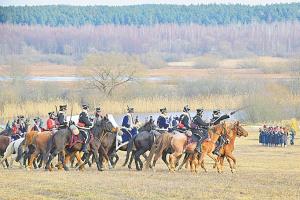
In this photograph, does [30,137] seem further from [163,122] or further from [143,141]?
[163,122]

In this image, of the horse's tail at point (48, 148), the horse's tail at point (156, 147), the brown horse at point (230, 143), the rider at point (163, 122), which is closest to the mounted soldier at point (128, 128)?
the rider at point (163, 122)

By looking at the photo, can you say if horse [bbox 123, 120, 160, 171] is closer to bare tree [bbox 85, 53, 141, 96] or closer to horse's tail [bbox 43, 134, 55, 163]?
horse's tail [bbox 43, 134, 55, 163]

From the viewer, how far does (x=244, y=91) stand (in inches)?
3445

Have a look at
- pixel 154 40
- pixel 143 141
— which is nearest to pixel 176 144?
pixel 143 141

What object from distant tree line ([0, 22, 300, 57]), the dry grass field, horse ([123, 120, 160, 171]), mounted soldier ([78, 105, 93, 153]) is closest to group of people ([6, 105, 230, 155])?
mounted soldier ([78, 105, 93, 153])

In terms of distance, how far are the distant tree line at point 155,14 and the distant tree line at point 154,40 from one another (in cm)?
764

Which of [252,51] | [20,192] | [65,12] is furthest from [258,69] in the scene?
[20,192]

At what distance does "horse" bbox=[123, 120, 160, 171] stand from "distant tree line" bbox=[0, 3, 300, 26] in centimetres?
13544

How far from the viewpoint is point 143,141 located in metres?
31.3

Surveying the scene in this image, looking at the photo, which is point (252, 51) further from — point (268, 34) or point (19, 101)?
point (19, 101)

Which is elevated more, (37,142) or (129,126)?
(129,126)

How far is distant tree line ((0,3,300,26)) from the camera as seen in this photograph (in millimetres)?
174363

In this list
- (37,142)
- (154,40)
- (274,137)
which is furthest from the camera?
(154,40)

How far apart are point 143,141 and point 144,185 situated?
658 centimetres
